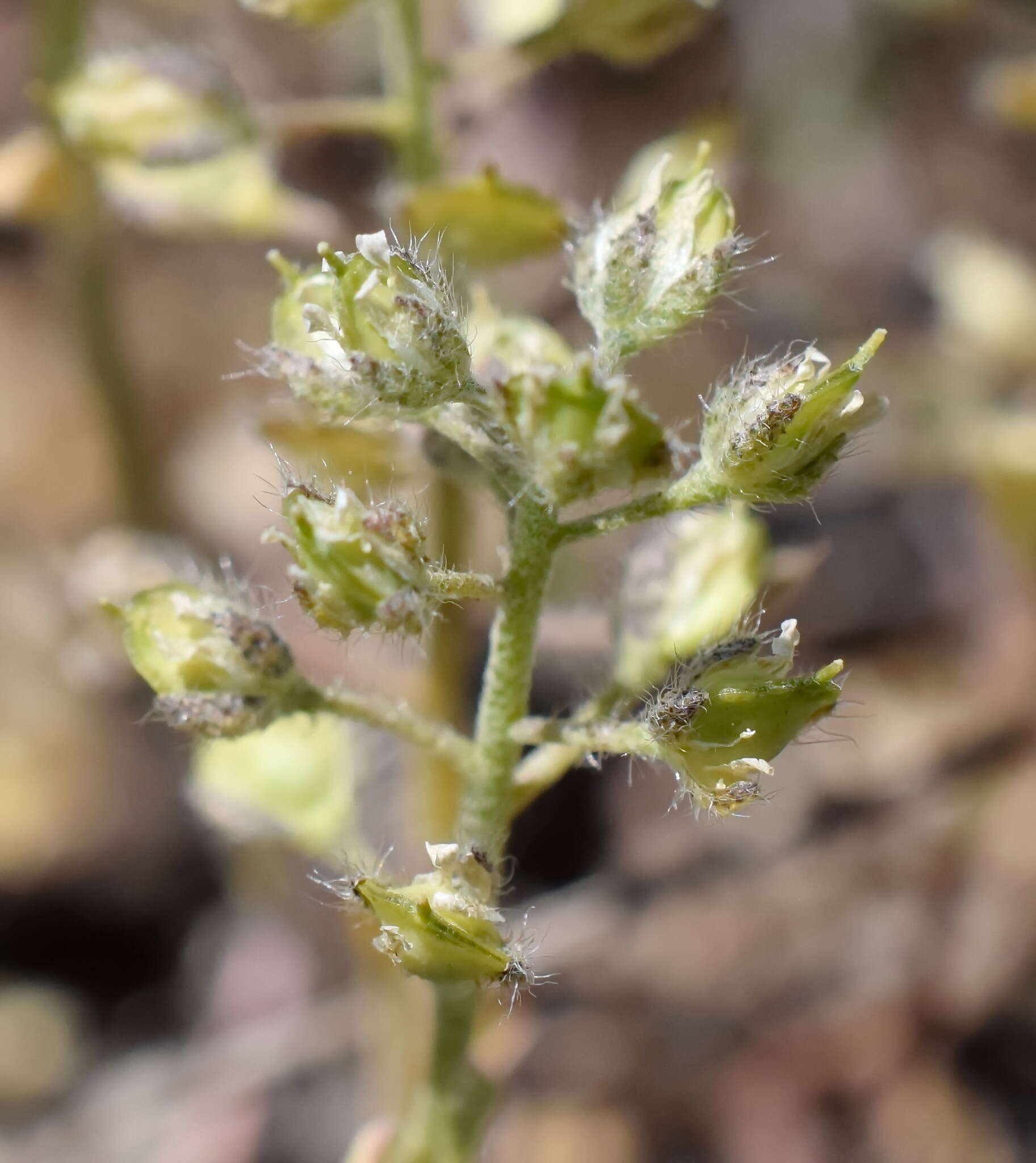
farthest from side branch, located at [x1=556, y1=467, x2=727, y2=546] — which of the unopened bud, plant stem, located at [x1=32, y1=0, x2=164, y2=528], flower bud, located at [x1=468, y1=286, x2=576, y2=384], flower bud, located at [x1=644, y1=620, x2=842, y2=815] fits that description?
plant stem, located at [x1=32, y1=0, x2=164, y2=528]

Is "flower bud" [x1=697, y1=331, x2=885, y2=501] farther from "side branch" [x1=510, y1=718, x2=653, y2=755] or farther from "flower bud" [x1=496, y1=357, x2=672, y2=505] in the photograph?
"side branch" [x1=510, y1=718, x2=653, y2=755]

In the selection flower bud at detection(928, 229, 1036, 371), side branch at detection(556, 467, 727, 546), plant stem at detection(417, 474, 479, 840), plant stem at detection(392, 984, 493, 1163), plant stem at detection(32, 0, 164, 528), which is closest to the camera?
side branch at detection(556, 467, 727, 546)

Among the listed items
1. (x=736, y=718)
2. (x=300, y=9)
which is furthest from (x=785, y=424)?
(x=300, y=9)

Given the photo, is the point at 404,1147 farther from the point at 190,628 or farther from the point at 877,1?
the point at 877,1

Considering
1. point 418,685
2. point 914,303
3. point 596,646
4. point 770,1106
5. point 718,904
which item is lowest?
point 770,1106

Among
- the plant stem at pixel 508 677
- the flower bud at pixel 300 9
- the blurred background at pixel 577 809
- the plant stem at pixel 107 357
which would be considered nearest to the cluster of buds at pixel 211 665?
the plant stem at pixel 508 677

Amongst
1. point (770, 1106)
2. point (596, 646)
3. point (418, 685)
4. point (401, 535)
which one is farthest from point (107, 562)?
point (770, 1106)
